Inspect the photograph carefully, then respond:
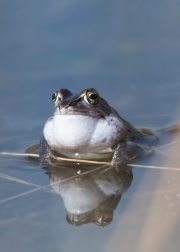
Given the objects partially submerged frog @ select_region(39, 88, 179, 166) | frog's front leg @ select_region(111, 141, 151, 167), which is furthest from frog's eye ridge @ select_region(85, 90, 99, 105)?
frog's front leg @ select_region(111, 141, 151, 167)

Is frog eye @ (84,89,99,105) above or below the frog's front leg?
above

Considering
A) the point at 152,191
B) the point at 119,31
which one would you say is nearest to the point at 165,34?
the point at 119,31

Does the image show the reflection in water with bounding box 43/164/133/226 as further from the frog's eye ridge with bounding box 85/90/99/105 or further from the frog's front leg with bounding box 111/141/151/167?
the frog's eye ridge with bounding box 85/90/99/105

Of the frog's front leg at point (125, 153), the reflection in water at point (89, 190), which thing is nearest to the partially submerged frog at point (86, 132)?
the frog's front leg at point (125, 153)

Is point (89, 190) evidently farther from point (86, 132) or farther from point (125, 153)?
point (125, 153)

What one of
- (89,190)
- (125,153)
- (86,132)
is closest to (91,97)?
(86,132)

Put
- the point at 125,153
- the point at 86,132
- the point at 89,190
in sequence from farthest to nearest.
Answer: the point at 125,153 → the point at 86,132 → the point at 89,190

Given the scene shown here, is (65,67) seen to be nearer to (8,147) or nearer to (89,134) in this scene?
(8,147)
